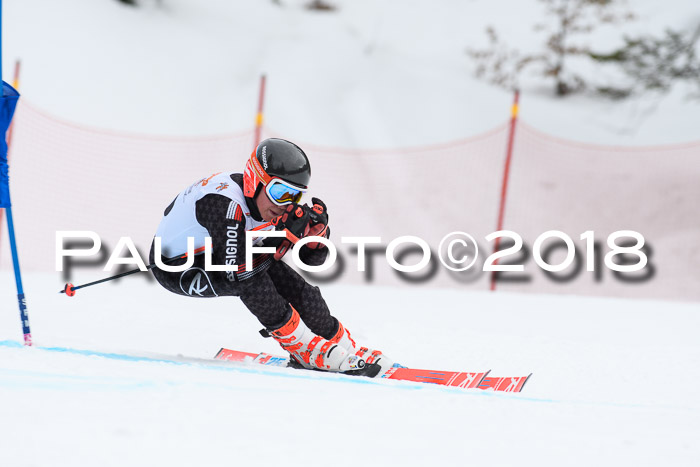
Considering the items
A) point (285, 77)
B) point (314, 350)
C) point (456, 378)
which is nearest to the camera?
point (314, 350)

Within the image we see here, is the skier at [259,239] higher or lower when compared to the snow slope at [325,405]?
higher

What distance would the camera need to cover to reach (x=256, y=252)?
3217 millimetres

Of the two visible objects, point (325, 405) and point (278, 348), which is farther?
Answer: point (278, 348)

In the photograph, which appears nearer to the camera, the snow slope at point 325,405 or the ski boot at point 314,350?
the snow slope at point 325,405

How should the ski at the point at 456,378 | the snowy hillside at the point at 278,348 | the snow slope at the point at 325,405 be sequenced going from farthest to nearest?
the ski at the point at 456,378 → the snowy hillside at the point at 278,348 → the snow slope at the point at 325,405

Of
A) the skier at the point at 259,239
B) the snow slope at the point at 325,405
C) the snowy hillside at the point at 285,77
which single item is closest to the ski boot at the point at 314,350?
the skier at the point at 259,239

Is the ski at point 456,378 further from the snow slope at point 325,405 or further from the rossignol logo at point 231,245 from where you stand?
the rossignol logo at point 231,245

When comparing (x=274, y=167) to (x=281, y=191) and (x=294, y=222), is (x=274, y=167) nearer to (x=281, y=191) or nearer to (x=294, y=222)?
(x=281, y=191)

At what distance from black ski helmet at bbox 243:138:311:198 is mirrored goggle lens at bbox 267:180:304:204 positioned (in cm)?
3

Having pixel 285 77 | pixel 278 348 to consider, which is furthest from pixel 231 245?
pixel 285 77

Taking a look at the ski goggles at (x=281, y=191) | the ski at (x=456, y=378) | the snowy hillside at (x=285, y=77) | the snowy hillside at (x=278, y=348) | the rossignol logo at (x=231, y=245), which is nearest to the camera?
the snowy hillside at (x=278, y=348)

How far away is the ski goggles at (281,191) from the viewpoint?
3156 millimetres

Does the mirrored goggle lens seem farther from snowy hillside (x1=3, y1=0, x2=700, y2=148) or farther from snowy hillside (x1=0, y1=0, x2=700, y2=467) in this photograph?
snowy hillside (x1=3, y1=0, x2=700, y2=148)

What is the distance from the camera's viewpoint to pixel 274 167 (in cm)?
316
